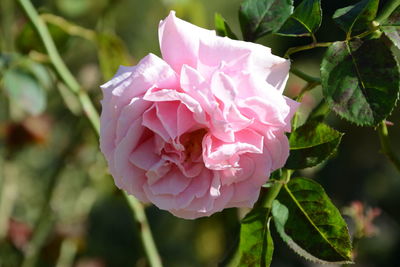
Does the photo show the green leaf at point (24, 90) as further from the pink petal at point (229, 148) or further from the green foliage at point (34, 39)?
the pink petal at point (229, 148)

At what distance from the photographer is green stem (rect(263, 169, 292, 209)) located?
57cm

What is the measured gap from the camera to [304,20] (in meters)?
0.55

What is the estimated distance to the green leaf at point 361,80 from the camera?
1.59 feet

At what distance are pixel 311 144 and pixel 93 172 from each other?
762 millimetres

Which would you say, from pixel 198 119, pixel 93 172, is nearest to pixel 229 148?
pixel 198 119

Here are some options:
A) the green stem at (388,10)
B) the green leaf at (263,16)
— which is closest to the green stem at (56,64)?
the green leaf at (263,16)

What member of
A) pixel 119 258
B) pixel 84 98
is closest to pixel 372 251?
pixel 119 258

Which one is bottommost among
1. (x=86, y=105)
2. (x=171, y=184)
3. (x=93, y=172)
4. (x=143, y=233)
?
(x=93, y=172)

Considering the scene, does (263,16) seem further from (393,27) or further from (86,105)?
(86,105)

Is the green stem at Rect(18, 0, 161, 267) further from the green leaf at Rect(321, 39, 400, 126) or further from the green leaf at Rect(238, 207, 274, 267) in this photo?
the green leaf at Rect(321, 39, 400, 126)

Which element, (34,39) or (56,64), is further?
(34,39)

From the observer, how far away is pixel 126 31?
3768mm

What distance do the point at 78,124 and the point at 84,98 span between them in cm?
32

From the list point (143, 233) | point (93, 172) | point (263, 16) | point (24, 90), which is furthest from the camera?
point (93, 172)
